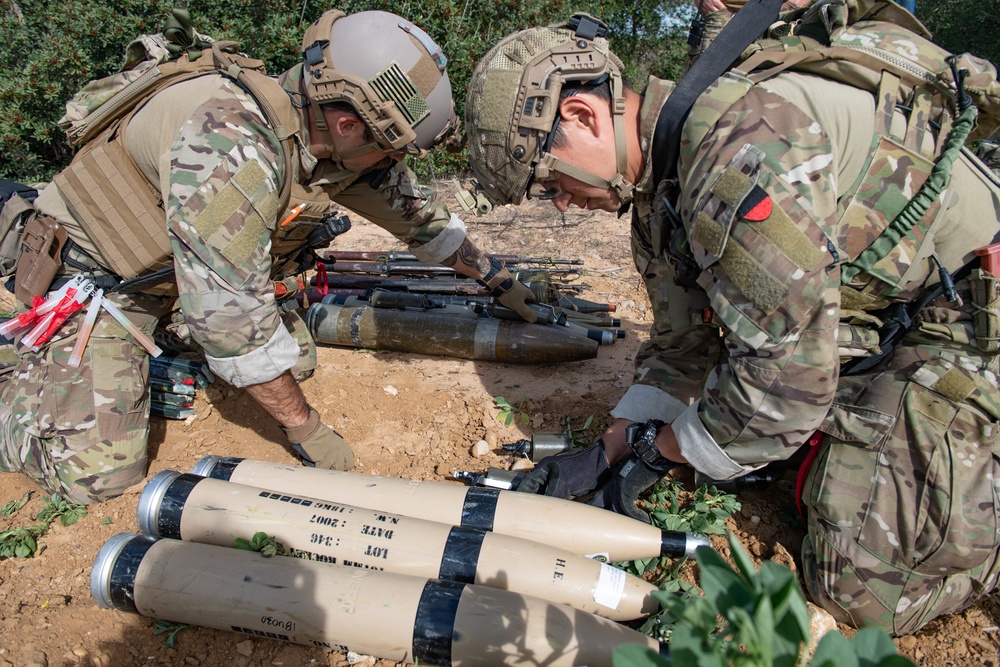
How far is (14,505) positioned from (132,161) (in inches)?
80.8

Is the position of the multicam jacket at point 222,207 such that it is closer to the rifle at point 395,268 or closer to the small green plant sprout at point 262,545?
the small green plant sprout at point 262,545

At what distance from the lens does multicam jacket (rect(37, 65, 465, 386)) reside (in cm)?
313

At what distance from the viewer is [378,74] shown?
333 centimetres

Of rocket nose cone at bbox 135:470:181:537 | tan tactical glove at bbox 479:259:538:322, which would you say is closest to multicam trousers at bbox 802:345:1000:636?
tan tactical glove at bbox 479:259:538:322

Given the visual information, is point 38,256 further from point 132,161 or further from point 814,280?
point 814,280

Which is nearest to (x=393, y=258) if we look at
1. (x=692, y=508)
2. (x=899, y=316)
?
(x=692, y=508)

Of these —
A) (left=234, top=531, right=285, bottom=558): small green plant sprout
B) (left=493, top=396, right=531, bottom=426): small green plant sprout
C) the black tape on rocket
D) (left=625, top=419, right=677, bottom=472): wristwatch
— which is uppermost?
(left=625, top=419, right=677, bottom=472): wristwatch

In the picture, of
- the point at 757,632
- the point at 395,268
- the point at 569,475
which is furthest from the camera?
the point at 395,268

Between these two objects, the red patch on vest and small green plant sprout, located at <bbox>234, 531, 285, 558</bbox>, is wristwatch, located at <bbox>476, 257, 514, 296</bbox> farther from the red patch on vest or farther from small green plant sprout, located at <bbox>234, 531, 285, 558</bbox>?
the red patch on vest

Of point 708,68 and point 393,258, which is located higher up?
point 708,68

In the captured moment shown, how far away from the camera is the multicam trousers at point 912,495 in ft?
8.60

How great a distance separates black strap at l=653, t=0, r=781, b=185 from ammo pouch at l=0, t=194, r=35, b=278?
375 cm

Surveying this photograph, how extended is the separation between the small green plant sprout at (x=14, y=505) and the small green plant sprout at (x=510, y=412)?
2.82 metres

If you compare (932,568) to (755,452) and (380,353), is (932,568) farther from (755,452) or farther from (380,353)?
(380,353)
